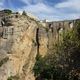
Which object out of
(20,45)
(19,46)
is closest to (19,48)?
(19,46)

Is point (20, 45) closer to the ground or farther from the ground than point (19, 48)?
farther from the ground

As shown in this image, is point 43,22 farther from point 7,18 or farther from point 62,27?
point 7,18

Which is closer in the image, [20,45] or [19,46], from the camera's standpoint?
[19,46]

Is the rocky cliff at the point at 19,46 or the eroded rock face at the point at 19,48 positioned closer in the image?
the rocky cliff at the point at 19,46

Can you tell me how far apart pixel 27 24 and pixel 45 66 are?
574 cm

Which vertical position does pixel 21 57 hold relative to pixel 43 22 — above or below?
below

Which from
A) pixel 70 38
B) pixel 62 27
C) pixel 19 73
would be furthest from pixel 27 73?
pixel 70 38

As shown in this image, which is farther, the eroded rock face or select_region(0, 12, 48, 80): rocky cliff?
the eroded rock face

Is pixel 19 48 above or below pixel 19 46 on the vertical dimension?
below

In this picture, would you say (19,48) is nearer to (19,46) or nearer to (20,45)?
(19,46)

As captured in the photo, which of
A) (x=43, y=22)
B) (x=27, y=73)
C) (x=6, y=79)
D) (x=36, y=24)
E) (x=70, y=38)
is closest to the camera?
(x=70, y=38)

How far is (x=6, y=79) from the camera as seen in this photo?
45.9 metres

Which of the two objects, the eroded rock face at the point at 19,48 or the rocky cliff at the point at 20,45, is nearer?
the rocky cliff at the point at 20,45

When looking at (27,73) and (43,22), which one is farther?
(43,22)
